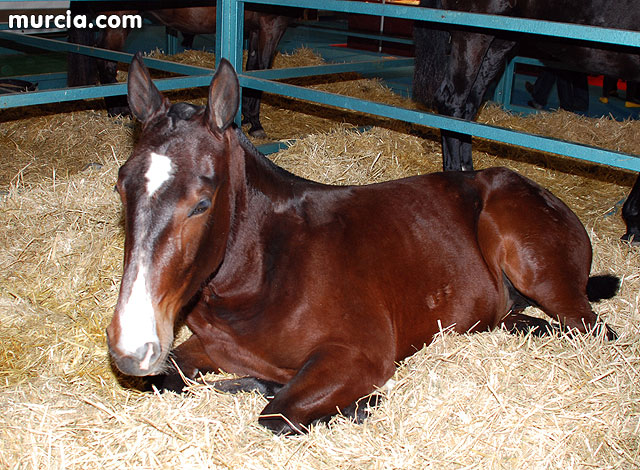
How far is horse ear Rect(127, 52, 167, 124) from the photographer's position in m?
2.11

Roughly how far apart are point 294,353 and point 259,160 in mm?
730

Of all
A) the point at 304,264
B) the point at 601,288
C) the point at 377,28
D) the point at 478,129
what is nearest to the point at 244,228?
the point at 304,264

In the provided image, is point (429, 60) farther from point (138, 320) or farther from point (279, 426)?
point (138, 320)

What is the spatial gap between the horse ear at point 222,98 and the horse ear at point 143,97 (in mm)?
205

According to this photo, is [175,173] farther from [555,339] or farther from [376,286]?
[555,339]

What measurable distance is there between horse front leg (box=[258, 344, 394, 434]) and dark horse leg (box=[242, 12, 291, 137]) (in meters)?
4.19

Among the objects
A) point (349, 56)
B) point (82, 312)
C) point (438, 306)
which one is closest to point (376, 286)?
point (438, 306)

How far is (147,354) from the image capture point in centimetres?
169

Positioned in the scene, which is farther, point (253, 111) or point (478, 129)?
point (253, 111)

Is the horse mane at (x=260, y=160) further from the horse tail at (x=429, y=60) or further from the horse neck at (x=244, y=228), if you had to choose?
the horse tail at (x=429, y=60)

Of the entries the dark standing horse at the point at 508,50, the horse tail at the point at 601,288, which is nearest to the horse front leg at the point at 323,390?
the horse tail at the point at 601,288

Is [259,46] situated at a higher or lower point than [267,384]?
higher

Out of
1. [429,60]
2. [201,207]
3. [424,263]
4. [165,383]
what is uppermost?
[429,60]

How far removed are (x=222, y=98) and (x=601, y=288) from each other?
2.01m
